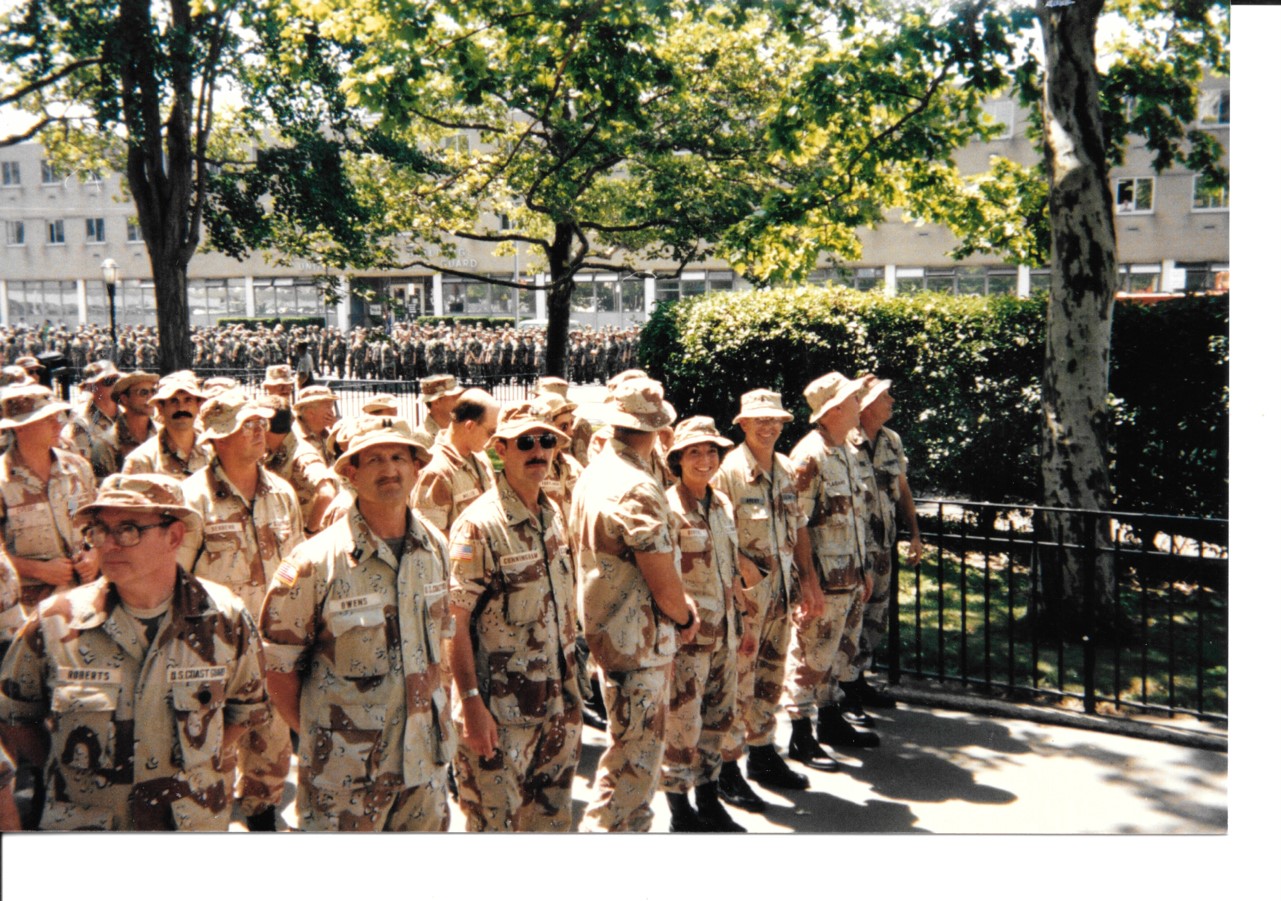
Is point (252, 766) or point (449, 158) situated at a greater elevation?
point (449, 158)

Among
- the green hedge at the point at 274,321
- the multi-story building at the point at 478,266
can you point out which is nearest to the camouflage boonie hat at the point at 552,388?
the multi-story building at the point at 478,266

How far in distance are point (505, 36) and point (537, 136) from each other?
1586 mm

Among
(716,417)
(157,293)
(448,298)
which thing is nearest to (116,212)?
(157,293)

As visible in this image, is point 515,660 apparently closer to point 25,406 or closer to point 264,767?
point 264,767

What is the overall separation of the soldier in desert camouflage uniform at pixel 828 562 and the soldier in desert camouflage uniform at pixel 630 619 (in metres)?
1.65

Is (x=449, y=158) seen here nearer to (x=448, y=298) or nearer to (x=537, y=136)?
(x=537, y=136)

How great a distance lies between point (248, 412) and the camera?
4691mm

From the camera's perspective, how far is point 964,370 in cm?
952

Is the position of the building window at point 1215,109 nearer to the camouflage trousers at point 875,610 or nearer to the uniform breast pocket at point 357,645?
the camouflage trousers at point 875,610

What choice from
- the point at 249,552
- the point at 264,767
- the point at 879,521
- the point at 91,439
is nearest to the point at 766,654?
the point at 879,521

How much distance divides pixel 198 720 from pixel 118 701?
236mm

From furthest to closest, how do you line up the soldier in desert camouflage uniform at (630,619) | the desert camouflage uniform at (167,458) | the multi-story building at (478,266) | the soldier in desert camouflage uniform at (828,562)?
the multi-story building at (478,266) → the soldier in desert camouflage uniform at (828,562) → the desert camouflage uniform at (167,458) → the soldier in desert camouflage uniform at (630,619)

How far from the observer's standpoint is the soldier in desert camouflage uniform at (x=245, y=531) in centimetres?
447
